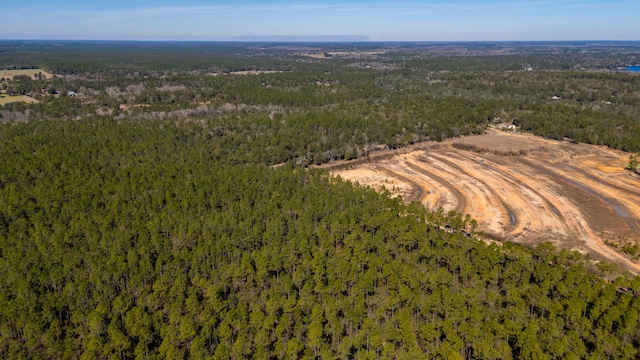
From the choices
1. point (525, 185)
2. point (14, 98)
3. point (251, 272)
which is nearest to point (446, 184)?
point (525, 185)

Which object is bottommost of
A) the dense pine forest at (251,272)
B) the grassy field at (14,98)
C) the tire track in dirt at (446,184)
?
the tire track in dirt at (446,184)

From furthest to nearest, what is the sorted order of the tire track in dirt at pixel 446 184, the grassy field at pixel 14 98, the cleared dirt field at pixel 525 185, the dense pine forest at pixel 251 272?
the grassy field at pixel 14 98, the tire track in dirt at pixel 446 184, the cleared dirt field at pixel 525 185, the dense pine forest at pixel 251 272

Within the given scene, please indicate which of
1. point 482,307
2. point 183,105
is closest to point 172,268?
point 482,307

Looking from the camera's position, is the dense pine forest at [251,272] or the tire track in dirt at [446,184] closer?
the dense pine forest at [251,272]

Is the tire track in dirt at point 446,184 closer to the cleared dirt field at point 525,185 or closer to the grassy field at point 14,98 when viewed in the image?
the cleared dirt field at point 525,185

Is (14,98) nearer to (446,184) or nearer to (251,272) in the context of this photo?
(251,272)

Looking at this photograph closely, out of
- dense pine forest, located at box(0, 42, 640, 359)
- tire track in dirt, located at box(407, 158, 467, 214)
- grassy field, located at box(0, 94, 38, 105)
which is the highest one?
grassy field, located at box(0, 94, 38, 105)

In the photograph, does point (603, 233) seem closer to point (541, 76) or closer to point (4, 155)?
point (4, 155)

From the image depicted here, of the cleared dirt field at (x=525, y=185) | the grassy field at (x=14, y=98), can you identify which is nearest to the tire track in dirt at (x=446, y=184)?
the cleared dirt field at (x=525, y=185)

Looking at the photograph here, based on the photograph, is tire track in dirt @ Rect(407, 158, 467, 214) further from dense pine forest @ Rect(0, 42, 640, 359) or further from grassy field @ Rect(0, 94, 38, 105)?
grassy field @ Rect(0, 94, 38, 105)

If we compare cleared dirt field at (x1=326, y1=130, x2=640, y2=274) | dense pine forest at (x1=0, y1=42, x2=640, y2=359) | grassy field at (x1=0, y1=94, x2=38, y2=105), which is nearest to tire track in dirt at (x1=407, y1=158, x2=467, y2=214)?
cleared dirt field at (x1=326, y1=130, x2=640, y2=274)
